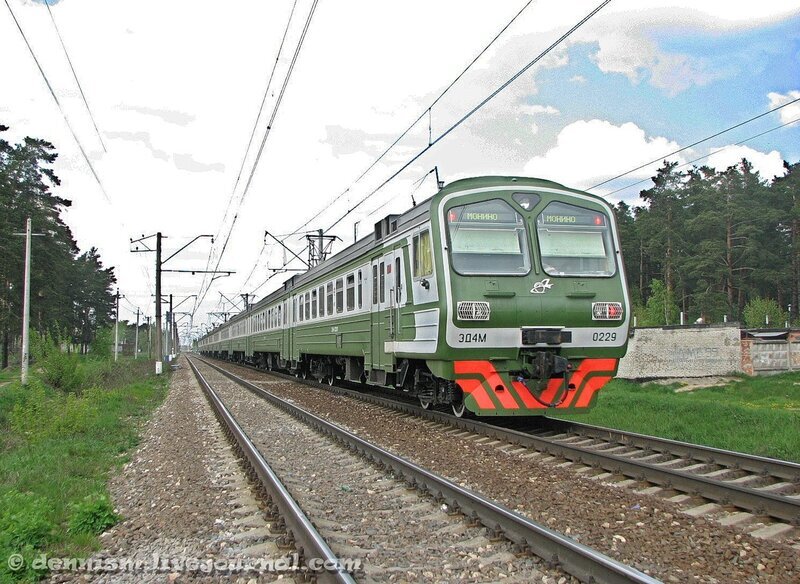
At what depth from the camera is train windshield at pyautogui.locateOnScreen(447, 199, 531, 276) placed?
8.94 metres

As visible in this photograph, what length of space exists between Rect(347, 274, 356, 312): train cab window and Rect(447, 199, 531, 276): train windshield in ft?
16.3

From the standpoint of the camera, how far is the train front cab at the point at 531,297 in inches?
345

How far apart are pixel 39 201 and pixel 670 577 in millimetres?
41463

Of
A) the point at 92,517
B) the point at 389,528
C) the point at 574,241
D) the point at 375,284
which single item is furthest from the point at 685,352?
the point at 92,517

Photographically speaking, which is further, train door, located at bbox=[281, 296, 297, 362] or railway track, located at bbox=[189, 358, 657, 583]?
train door, located at bbox=[281, 296, 297, 362]

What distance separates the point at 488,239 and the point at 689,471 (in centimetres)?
388

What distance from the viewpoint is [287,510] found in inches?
202

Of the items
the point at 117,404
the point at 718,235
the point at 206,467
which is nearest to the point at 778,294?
the point at 718,235

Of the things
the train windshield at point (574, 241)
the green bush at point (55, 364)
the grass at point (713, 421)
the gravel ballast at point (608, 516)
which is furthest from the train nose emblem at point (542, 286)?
the green bush at point (55, 364)

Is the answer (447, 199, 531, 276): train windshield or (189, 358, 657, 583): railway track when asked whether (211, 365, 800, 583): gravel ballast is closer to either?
(189, 358, 657, 583): railway track

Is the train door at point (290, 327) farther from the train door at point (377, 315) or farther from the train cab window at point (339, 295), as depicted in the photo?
the train door at point (377, 315)

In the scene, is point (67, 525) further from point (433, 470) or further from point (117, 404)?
point (117, 404)

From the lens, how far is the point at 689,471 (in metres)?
6.68

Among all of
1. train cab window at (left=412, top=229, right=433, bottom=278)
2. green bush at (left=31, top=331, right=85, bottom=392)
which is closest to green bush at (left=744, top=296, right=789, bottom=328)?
train cab window at (left=412, top=229, right=433, bottom=278)
